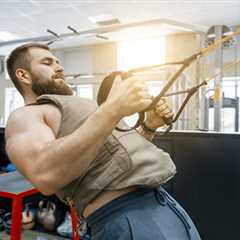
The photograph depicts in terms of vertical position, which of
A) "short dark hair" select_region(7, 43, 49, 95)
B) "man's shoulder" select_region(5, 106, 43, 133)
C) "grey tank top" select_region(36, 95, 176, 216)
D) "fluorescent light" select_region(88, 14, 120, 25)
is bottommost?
"grey tank top" select_region(36, 95, 176, 216)

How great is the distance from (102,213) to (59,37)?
197cm

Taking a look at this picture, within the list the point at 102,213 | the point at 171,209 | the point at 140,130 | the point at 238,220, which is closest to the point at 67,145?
the point at 102,213

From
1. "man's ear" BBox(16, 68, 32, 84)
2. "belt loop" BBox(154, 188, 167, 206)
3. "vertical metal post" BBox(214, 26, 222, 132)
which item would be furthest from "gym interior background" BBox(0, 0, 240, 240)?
"man's ear" BBox(16, 68, 32, 84)

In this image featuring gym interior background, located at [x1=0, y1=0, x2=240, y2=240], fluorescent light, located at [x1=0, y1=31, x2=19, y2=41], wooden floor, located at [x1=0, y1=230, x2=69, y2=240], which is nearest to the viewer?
gym interior background, located at [x1=0, y1=0, x2=240, y2=240]

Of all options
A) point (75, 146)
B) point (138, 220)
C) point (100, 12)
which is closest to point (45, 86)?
point (75, 146)

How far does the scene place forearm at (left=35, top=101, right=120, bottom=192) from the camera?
777 mm

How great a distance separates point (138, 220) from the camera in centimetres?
96

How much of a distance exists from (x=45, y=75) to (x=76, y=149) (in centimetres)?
63

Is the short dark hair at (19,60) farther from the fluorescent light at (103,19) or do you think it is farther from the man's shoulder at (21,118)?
the fluorescent light at (103,19)

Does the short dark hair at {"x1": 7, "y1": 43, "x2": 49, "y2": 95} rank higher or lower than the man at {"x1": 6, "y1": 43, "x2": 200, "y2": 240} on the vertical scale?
higher

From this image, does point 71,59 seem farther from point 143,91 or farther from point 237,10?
point 143,91

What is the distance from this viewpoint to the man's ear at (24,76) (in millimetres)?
1297

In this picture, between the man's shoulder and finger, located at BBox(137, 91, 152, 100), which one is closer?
finger, located at BBox(137, 91, 152, 100)

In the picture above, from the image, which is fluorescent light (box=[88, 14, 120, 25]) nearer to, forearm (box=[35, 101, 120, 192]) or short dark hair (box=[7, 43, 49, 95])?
short dark hair (box=[7, 43, 49, 95])
